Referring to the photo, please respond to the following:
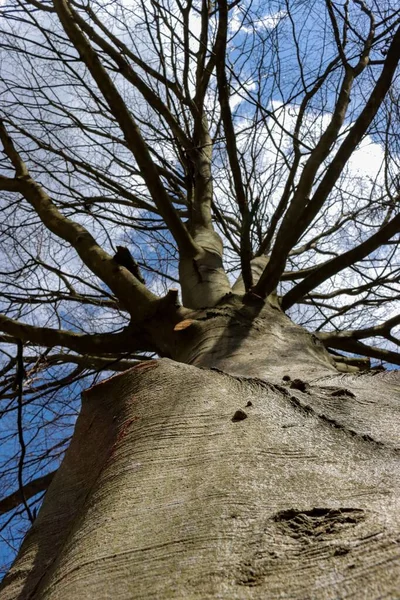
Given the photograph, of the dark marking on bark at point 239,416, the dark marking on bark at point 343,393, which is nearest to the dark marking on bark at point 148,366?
the dark marking on bark at point 239,416

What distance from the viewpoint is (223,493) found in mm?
592

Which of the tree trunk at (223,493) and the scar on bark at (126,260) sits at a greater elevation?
the scar on bark at (126,260)

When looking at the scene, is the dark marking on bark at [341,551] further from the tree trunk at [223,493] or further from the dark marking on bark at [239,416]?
the dark marking on bark at [239,416]

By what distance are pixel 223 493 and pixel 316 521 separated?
0.44 feet

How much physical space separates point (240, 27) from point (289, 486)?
2.94 metres

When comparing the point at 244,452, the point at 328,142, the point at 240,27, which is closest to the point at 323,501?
the point at 244,452

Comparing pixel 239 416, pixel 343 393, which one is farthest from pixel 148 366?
pixel 343 393

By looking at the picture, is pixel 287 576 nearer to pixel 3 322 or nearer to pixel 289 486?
pixel 289 486

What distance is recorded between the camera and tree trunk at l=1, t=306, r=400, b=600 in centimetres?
44

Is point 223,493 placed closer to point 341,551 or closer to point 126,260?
point 341,551

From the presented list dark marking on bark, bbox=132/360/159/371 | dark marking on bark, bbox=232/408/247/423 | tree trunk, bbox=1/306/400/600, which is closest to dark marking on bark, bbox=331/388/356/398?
tree trunk, bbox=1/306/400/600

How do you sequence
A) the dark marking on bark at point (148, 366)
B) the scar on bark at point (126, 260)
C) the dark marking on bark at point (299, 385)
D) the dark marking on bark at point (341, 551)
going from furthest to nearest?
the scar on bark at point (126, 260) → the dark marking on bark at point (148, 366) → the dark marking on bark at point (299, 385) → the dark marking on bark at point (341, 551)

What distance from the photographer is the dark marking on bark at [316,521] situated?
0.47 meters

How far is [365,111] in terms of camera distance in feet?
5.90
